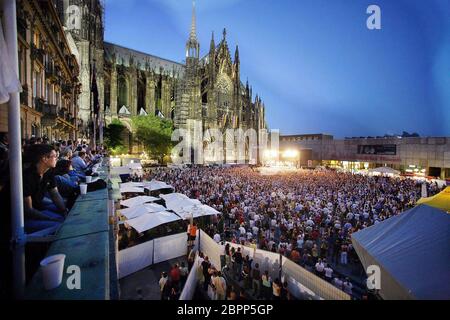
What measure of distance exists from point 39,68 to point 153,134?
105 ft

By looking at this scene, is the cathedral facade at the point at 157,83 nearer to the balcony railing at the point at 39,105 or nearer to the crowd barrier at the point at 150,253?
the balcony railing at the point at 39,105

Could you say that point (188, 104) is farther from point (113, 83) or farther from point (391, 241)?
point (391, 241)

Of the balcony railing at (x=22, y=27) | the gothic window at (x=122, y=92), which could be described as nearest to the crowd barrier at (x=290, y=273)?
the balcony railing at (x=22, y=27)

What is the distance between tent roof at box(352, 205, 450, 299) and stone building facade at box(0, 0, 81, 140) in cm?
1384

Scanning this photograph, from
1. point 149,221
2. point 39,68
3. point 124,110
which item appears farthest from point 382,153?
point 124,110

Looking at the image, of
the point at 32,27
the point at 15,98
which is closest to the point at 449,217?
the point at 15,98

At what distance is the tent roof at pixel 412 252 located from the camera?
439cm

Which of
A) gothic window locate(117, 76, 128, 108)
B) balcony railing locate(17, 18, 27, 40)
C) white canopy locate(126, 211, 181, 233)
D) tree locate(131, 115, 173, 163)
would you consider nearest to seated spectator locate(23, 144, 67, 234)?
white canopy locate(126, 211, 181, 233)

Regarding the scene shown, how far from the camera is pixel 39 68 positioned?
1611 cm

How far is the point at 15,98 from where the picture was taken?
2932 millimetres

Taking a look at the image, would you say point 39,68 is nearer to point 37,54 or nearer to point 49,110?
point 37,54

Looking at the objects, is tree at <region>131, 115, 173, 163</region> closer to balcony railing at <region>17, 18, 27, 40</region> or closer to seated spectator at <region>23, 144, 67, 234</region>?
balcony railing at <region>17, 18, 27, 40</region>

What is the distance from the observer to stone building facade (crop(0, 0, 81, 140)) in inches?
496

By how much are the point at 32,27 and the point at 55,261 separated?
17.8m
